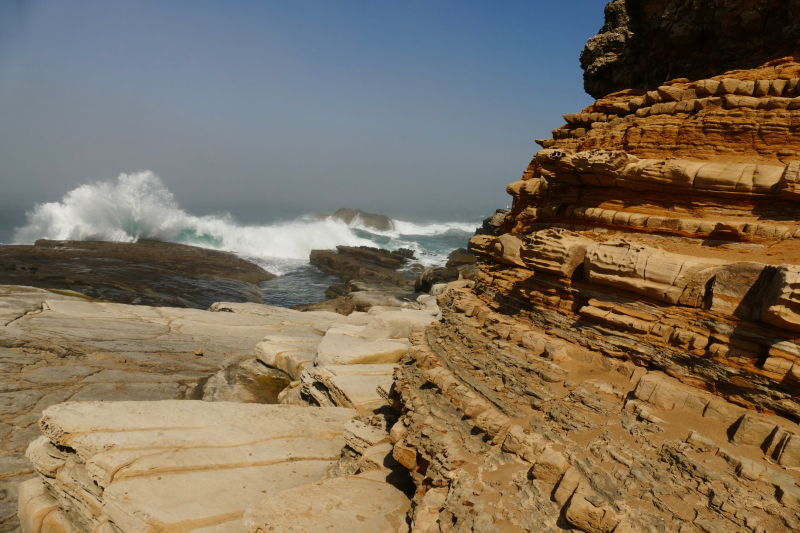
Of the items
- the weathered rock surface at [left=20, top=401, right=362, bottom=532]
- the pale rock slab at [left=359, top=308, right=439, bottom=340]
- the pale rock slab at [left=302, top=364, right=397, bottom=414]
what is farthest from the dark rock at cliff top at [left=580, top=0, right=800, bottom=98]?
Result: the weathered rock surface at [left=20, top=401, right=362, bottom=532]

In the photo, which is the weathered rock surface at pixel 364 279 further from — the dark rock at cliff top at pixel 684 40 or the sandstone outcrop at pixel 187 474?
the sandstone outcrop at pixel 187 474

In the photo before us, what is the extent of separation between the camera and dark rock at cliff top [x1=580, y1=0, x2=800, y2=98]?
11.1 metres

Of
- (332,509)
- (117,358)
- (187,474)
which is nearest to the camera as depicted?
(332,509)

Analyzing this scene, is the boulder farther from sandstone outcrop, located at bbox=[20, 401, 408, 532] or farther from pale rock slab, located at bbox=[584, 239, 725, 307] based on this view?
pale rock slab, located at bbox=[584, 239, 725, 307]

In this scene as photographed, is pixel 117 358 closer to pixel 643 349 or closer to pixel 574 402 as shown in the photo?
pixel 574 402

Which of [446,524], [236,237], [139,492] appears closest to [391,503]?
[446,524]

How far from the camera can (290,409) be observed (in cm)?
818

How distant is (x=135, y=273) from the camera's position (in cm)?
2594

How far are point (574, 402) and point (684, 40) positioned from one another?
14426 millimetres

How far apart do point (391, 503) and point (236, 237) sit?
153ft

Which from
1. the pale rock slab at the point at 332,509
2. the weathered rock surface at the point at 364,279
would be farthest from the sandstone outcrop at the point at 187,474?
the weathered rock surface at the point at 364,279

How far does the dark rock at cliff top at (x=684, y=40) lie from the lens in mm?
11070

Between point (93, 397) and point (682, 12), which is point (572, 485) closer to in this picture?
point (93, 397)

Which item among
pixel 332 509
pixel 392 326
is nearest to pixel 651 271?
pixel 332 509
